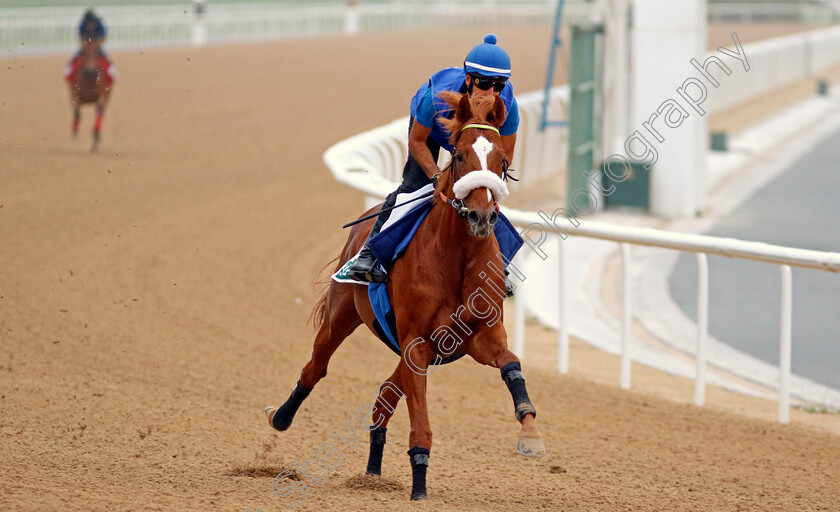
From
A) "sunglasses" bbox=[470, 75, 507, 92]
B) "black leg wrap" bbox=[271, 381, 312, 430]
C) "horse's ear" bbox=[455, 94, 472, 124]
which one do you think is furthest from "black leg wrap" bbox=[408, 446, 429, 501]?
"sunglasses" bbox=[470, 75, 507, 92]

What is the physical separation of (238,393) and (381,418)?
161cm

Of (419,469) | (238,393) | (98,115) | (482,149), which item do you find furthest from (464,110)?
(98,115)

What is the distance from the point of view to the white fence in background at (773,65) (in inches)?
776

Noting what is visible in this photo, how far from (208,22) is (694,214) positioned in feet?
62.6

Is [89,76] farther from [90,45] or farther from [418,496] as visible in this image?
[418,496]

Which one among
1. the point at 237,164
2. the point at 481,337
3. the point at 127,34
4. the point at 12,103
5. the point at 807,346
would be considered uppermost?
the point at 127,34

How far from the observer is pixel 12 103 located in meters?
17.0

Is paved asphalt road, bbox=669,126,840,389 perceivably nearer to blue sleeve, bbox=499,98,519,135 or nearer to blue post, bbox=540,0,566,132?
blue post, bbox=540,0,566,132

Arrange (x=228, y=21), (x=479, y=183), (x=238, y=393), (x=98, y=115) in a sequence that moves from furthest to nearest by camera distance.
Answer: (x=228, y=21), (x=98, y=115), (x=238, y=393), (x=479, y=183)

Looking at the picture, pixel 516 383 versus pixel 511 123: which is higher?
pixel 511 123

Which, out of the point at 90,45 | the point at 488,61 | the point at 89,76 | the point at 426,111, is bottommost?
the point at 426,111

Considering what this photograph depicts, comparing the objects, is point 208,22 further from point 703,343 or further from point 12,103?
point 703,343

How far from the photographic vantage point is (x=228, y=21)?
29.2 metres

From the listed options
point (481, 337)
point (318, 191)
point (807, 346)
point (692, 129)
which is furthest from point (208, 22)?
point (481, 337)
